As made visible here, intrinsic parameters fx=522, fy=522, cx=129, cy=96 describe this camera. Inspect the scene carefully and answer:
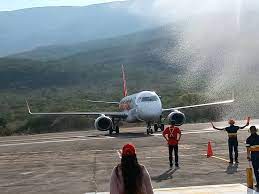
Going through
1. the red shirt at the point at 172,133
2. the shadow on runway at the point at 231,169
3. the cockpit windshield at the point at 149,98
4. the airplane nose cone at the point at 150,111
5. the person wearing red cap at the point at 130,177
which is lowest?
the shadow on runway at the point at 231,169

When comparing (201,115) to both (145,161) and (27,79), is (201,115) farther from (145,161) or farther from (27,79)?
(27,79)

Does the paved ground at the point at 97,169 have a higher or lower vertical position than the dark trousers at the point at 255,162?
lower

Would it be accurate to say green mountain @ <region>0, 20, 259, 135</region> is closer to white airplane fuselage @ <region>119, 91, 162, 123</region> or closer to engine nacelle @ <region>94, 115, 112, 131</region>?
engine nacelle @ <region>94, 115, 112, 131</region>

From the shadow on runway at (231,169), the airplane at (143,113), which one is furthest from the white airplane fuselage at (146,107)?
the shadow on runway at (231,169)

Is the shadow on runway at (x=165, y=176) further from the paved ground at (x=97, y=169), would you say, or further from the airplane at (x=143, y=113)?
the airplane at (x=143, y=113)

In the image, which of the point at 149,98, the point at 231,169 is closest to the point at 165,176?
the point at 231,169

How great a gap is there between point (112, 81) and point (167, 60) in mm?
44791

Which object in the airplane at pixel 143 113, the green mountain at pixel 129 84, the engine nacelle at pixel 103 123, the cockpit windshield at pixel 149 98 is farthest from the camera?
the green mountain at pixel 129 84

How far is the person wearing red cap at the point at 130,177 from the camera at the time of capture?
6758 millimetres

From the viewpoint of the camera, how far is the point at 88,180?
15.3 meters

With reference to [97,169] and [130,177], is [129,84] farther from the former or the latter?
[130,177]

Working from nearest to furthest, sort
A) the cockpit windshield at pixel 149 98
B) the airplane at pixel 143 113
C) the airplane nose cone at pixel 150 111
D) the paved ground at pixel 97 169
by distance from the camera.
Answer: the paved ground at pixel 97 169
the airplane nose cone at pixel 150 111
the airplane at pixel 143 113
the cockpit windshield at pixel 149 98

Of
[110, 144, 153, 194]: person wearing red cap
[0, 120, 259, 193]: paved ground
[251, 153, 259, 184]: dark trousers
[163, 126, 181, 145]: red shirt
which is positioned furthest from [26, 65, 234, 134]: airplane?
[110, 144, 153, 194]: person wearing red cap

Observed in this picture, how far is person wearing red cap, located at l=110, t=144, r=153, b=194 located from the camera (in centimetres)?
676
